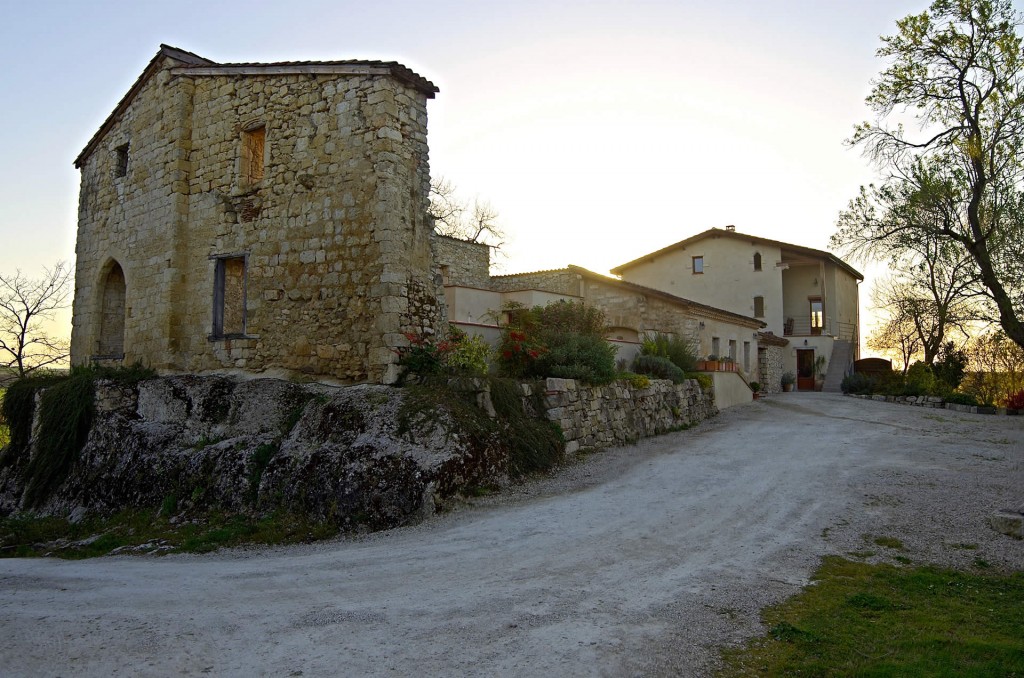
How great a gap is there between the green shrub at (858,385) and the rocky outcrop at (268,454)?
20792mm

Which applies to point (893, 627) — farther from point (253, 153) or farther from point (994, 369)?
point (994, 369)

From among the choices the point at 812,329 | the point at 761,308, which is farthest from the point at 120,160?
the point at 812,329

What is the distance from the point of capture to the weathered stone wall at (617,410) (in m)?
11.6

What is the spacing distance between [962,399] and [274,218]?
2056 centimetres

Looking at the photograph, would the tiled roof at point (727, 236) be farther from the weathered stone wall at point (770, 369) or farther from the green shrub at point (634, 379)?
the green shrub at point (634, 379)

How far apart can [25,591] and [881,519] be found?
865 centimetres

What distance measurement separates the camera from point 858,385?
25.8 m

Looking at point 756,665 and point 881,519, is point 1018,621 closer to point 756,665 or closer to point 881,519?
point 756,665

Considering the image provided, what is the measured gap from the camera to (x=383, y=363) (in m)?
10.1

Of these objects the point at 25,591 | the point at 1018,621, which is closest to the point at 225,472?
the point at 25,591

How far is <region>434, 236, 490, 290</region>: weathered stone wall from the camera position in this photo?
73.7 feet

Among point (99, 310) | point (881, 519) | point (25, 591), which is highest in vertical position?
point (99, 310)

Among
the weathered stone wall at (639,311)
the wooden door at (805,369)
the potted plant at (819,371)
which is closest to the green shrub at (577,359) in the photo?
the weathered stone wall at (639,311)

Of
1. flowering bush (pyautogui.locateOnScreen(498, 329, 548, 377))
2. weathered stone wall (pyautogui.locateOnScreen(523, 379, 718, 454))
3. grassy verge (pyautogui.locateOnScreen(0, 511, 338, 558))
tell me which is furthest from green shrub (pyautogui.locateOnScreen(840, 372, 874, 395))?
grassy verge (pyautogui.locateOnScreen(0, 511, 338, 558))
